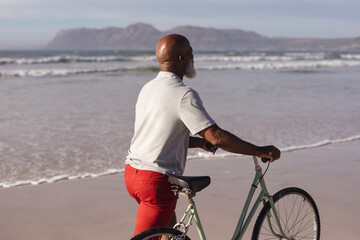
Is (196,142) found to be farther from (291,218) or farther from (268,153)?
(291,218)

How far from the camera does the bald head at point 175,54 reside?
2.28 m

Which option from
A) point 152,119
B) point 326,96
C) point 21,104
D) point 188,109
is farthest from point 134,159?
point 326,96

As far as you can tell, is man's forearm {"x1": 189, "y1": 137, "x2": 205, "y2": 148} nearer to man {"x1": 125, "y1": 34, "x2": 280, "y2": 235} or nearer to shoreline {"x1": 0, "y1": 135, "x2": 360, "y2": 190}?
man {"x1": 125, "y1": 34, "x2": 280, "y2": 235}

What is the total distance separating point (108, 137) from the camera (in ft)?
26.2

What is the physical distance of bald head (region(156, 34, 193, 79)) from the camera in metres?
2.28

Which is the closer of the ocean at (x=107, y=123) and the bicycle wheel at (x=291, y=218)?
the bicycle wheel at (x=291, y=218)

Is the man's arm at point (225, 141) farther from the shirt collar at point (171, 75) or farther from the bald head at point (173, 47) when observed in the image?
the bald head at point (173, 47)

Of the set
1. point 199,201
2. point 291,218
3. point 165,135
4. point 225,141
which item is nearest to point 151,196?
point 165,135

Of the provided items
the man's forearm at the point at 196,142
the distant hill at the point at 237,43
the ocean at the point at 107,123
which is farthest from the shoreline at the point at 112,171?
the distant hill at the point at 237,43

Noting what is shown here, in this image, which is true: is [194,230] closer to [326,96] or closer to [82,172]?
[82,172]

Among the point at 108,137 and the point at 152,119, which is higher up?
the point at 152,119

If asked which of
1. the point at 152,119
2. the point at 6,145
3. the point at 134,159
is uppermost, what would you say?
the point at 152,119

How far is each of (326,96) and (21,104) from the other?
907 centimetres

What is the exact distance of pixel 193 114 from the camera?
83.3 inches
